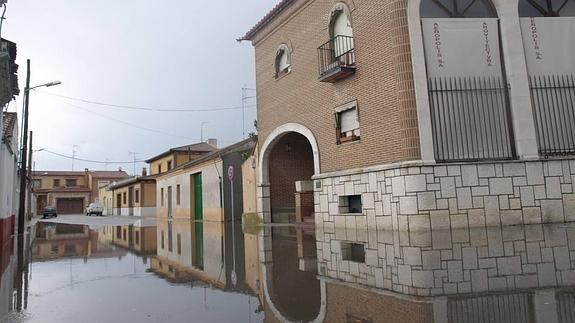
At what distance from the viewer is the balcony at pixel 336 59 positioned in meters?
13.7

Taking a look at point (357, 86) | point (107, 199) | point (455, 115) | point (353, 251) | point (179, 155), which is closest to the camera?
point (353, 251)

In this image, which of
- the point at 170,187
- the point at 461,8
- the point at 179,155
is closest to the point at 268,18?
the point at 461,8

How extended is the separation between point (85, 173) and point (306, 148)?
7779 centimetres

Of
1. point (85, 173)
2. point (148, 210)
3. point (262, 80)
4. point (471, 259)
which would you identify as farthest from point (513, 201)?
point (85, 173)

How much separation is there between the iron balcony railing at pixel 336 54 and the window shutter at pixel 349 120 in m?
1.36

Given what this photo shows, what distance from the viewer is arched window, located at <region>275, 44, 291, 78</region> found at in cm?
1775

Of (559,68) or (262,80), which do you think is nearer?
(559,68)

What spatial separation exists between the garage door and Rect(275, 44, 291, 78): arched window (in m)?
71.6

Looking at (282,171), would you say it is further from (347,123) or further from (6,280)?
(6,280)

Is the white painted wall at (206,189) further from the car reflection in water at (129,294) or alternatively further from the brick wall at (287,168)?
the car reflection in water at (129,294)

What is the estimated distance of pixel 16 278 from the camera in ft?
24.2

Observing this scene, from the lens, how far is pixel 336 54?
48.2ft

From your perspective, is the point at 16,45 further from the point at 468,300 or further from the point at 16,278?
the point at 468,300

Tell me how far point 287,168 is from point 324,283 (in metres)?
13.7
